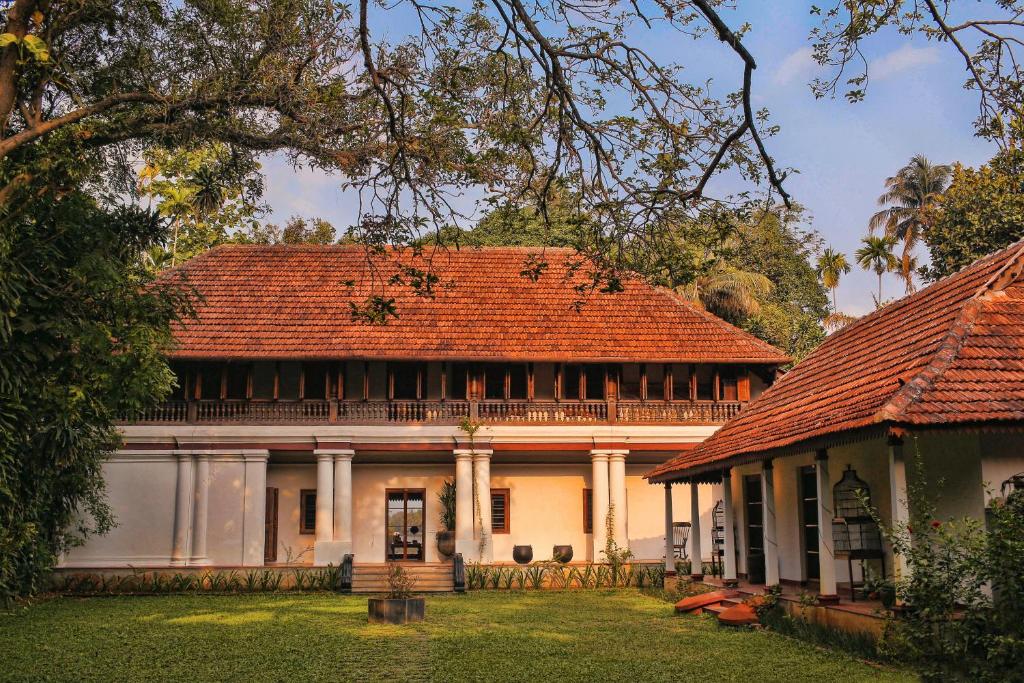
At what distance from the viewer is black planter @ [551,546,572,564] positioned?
22703 millimetres

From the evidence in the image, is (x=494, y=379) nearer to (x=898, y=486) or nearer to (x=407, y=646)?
(x=407, y=646)

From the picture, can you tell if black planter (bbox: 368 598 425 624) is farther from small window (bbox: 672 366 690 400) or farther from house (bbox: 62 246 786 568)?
small window (bbox: 672 366 690 400)

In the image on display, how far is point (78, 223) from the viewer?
Answer: 12.2 m

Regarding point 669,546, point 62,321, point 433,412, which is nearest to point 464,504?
point 433,412

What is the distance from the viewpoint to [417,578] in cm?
2067

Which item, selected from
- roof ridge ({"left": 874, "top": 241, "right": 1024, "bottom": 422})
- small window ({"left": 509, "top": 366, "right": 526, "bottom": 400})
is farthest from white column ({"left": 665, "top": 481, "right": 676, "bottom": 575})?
roof ridge ({"left": 874, "top": 241, "right": 1024, "bottom": 422})

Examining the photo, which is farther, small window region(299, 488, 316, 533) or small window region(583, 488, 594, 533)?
small window region(583, 488, 594, 533)

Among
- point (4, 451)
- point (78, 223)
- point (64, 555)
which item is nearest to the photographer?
point (4, 451)

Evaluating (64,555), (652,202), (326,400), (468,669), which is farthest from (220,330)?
(652,202)

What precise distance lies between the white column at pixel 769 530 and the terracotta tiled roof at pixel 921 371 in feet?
1.66

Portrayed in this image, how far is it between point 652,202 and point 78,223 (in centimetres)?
753

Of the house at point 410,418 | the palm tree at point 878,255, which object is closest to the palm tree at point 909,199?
the palm tree at point 878,255

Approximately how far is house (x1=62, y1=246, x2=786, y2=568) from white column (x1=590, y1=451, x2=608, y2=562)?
0.14ft

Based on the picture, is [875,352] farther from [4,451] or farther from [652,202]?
[4,451]
